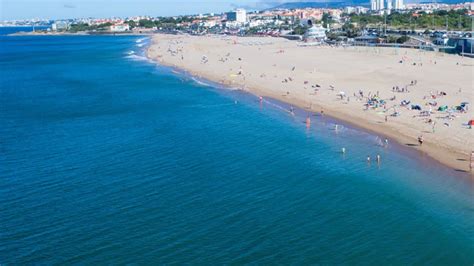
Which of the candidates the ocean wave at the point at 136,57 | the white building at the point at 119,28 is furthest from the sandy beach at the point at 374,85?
the white building at the point at 119,28

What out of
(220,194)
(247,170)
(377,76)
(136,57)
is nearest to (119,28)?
(136,57)

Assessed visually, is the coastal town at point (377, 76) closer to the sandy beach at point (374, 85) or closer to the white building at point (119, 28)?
the sandy beach at point (374, 85)

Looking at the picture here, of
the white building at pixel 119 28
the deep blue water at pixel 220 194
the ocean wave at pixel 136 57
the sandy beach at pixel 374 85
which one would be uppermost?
the white building at pixel 119 28

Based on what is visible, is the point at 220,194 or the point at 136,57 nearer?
the point at 220,194

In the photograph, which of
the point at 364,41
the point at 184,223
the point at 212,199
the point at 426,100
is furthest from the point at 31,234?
the point at 364,41

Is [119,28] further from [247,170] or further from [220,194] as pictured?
[220,194]

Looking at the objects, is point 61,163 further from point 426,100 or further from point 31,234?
point 426,100

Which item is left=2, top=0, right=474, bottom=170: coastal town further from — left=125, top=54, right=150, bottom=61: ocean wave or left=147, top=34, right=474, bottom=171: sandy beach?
left=125, top=54, right=150, bottom=61: ocean wave
